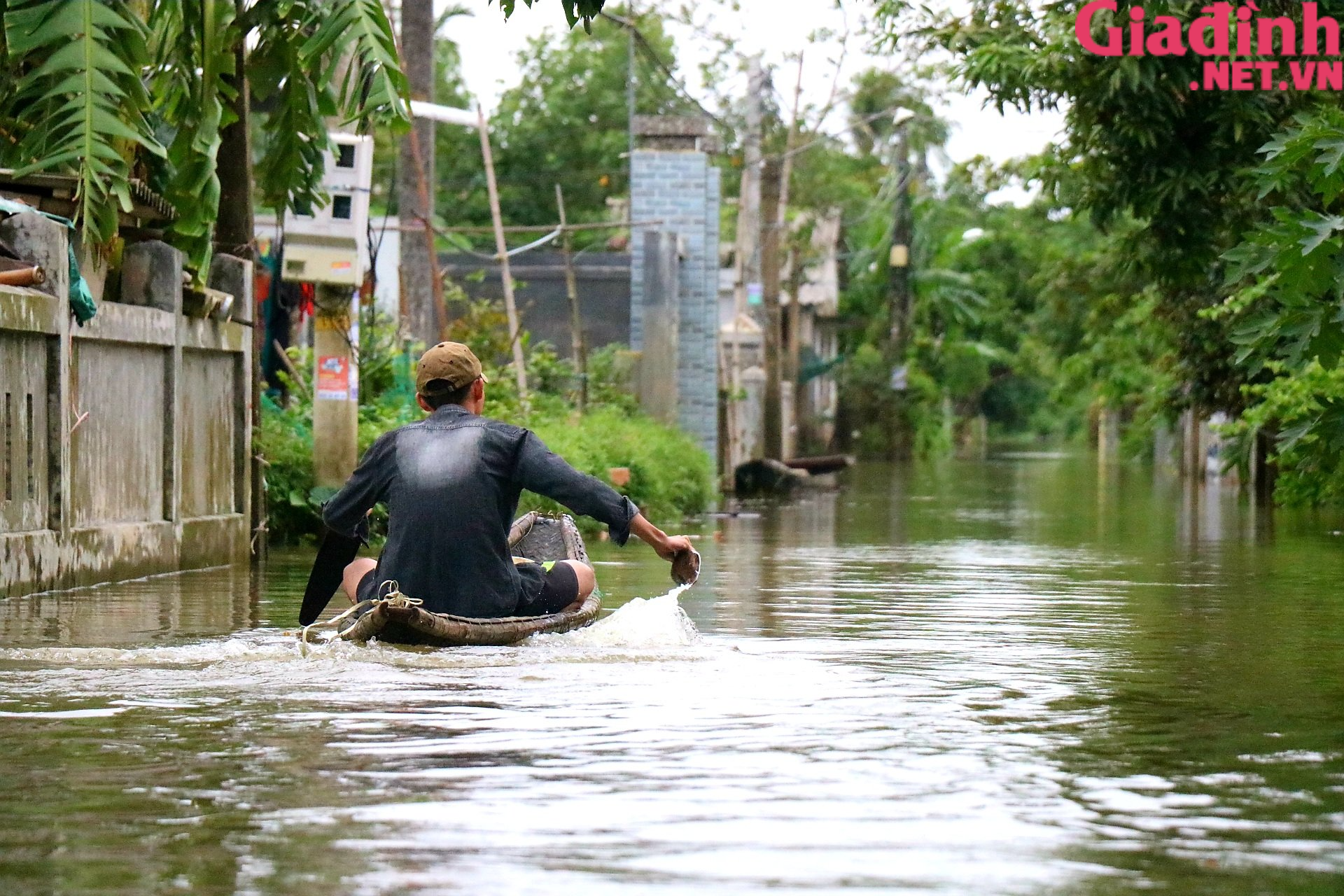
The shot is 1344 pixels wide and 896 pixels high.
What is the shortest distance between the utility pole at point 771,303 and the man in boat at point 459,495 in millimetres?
30411

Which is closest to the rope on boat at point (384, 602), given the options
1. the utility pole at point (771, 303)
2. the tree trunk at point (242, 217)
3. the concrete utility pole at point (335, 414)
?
the tree trunk at point (242, 217)

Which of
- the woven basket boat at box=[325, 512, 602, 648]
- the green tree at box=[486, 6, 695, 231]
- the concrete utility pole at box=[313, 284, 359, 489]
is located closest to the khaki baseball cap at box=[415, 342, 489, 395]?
the woven basket boat at box=[325, 512, 602, 648]

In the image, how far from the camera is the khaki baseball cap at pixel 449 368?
935 cm

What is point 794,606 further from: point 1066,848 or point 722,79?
point 722,79

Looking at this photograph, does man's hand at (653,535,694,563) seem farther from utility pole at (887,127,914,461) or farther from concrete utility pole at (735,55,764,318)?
utility pole at (887,127,914,461)

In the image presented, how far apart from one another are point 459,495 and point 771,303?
109ft

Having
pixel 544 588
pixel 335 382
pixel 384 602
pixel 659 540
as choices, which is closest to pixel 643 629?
pixel 544 588

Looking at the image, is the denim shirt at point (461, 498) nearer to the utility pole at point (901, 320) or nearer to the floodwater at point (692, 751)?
the floodwater at point (692, 751)

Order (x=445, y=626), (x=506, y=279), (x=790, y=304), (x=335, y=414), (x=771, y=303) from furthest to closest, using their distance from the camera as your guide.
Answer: (x=790, y=304)
(x=771, y=303)
(x=506, y=279)
(x=335, y=414)
(x=445, y=626)

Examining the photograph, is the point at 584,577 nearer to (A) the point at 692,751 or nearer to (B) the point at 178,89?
(A) the point at 692,751

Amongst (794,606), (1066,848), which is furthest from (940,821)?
(794,606)

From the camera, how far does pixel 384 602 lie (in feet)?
28.9

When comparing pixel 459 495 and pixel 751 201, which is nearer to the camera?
pixel 459 495

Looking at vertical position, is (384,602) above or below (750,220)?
below
